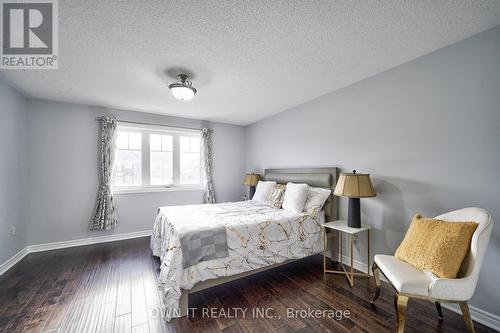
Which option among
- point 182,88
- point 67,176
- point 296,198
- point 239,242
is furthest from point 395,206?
point 67,176

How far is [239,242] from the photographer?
219 centimetres

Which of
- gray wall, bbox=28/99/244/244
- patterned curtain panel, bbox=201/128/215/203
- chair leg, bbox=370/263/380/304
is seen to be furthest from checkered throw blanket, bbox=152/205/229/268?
patterned curtain panel, bbox=201/128/215/203

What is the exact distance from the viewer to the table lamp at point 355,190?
7.34 feet

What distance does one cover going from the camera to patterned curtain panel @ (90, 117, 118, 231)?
3.55m

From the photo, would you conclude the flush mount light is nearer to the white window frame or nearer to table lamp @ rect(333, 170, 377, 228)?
the white window frame

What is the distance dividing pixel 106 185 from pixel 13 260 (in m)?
1.48

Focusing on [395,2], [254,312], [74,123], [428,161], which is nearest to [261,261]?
[254,312]

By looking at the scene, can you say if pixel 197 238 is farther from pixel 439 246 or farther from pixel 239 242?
pixel 439 246

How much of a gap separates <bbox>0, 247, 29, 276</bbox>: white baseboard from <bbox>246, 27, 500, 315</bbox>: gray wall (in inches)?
183

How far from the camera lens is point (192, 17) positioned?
1554 mm

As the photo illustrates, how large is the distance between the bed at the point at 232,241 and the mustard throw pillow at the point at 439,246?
1.14 meters

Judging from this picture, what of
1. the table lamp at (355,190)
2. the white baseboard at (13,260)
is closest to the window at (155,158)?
the white baseboard at (13,260)

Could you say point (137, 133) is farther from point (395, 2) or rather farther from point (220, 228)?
point (395, 2)

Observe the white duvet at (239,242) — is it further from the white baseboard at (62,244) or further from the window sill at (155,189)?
the window sill at (155,189)
